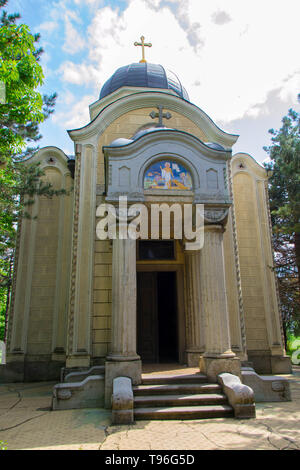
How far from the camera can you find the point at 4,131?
6.58 meters

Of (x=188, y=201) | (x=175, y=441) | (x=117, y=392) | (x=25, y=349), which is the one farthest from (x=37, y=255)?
A: (x=175, y=441)

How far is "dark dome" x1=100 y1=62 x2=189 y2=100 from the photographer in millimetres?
14203

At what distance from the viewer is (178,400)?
616cm

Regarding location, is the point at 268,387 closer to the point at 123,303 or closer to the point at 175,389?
the point at 175,389

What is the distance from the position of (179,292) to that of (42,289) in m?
4.50

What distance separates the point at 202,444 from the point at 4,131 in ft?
21.0

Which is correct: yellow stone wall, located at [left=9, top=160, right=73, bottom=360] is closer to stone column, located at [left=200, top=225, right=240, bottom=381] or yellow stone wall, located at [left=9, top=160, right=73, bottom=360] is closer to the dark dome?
A: stone column, located at [left=200, top=225, right=240, bottom=381]

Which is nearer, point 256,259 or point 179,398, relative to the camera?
point 179,398

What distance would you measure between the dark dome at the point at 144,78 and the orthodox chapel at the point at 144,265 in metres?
1.02

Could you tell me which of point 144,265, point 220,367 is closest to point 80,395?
point 220,367

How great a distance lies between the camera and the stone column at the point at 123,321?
676 cm

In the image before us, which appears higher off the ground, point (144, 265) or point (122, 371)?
point (144, 265)

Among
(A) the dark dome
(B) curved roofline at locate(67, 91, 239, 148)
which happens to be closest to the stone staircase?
(B) curved roofline at locate(67, 91, 239, 148)
